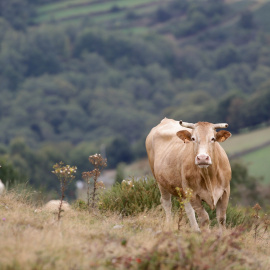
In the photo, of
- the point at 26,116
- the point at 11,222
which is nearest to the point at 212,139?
the point at 11,222

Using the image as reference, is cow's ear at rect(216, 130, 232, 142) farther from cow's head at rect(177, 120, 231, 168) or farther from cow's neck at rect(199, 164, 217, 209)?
cow's neck at rect(199, 164, 217, 209)

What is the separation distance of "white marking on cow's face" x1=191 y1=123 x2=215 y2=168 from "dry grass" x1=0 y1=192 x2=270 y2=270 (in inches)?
50.4

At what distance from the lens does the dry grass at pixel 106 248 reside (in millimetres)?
9109

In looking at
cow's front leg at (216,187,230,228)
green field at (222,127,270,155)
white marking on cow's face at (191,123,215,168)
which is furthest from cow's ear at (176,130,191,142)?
green field at (222,127,270,155)

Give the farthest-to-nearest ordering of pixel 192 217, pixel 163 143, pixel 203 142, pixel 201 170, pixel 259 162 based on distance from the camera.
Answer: pixel 259 162 < pixel 163 143 < pixel 192 217 < pixel 201 170 < pixel 203 142

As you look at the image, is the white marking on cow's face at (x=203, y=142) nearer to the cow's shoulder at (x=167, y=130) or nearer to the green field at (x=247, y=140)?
the cow's shoulder at (x=167, y=130)

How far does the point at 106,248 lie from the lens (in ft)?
32.4

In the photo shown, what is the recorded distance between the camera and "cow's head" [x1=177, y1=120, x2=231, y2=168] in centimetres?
1243

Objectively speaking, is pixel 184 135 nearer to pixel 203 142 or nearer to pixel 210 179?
pixel 203 142

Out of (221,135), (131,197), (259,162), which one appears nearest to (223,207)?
(221,135)

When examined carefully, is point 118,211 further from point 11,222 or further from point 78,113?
point 78,113

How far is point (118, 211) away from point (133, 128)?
170 metres

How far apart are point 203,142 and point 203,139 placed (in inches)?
2.5

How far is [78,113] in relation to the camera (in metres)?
196
